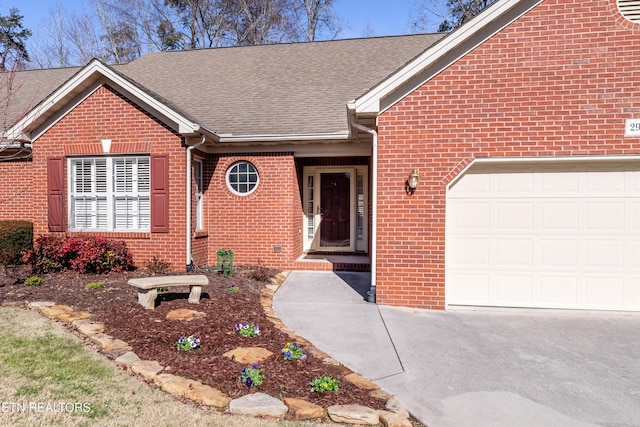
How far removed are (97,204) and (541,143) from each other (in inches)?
357

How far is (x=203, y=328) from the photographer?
16.0 ft

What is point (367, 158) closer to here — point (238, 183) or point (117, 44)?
point (238, 183)

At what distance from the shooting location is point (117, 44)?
23453 mm

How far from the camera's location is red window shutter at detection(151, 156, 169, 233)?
8398 mm

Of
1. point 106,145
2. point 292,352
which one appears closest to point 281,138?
point 106,145

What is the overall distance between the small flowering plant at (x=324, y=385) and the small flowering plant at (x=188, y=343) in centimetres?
151

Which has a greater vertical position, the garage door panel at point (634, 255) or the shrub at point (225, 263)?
the garage door panel at point (634, 255)

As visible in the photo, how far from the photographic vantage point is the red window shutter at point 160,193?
8398 millimetres

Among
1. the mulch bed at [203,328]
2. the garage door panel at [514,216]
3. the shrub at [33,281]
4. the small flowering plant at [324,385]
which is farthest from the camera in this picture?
the shrub at [33,281]

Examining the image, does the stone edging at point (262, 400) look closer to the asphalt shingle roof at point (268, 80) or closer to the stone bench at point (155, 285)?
the stone bench at point (155, 285)

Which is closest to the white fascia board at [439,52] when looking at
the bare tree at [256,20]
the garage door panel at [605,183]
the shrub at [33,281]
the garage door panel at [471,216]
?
the garage door panel at [471,216]

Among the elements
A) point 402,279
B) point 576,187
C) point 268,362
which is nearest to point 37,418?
point 268,362

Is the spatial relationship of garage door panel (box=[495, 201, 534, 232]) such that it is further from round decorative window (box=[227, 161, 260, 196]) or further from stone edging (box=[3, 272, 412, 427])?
round decorative window (box=[227, 161, 260, 196])

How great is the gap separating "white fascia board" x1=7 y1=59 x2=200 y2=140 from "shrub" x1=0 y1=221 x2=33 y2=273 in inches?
99.1
